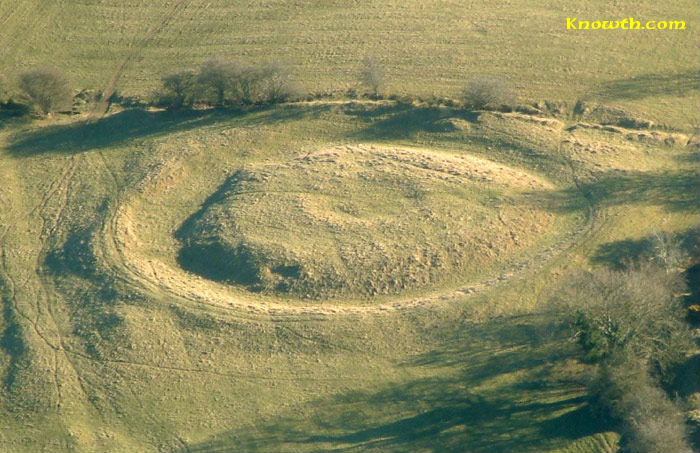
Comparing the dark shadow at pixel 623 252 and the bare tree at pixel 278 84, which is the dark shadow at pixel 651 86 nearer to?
the dark shadow at pixel 623 252

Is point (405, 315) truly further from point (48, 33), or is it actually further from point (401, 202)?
point (48, 33)

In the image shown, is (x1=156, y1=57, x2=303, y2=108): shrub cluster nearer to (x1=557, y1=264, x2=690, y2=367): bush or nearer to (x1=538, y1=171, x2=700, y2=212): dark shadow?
(x1=538, y1=171, x2=700, y2=212): dark shadow

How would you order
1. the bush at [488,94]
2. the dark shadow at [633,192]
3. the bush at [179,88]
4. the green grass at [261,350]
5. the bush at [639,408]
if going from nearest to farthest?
the bush at [639,408]
the green grass at [261,350]
the dark shadow at [633,192]
the bush at [488,94]
the bush at [179,88]

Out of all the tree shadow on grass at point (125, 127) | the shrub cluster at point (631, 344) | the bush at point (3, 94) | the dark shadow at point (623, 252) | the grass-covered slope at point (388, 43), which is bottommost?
the shrub cluster at point (631, 344)

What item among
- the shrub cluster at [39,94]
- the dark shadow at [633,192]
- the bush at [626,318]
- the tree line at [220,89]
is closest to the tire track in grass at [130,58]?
the tree line at [220,89]

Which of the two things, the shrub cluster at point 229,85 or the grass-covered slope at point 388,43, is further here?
the grass-covered slope at point 388,43

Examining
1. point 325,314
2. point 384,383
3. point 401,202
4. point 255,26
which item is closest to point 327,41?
point 255,26
